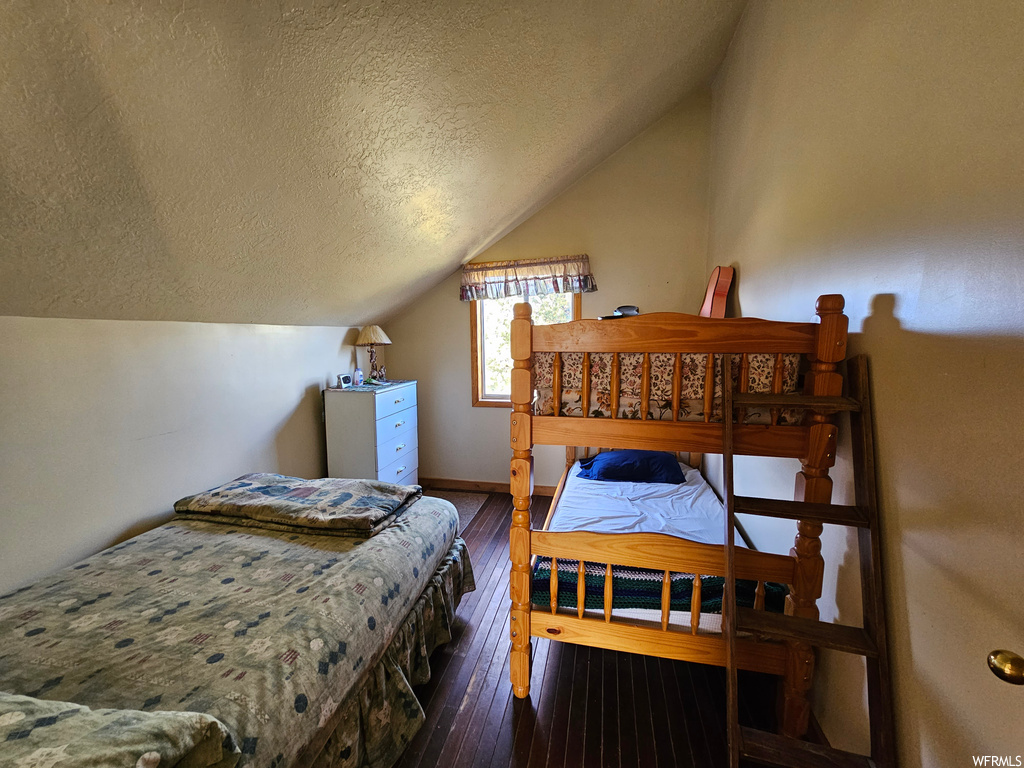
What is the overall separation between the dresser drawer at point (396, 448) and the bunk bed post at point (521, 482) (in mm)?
1686

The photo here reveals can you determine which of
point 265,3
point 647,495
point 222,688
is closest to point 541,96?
point 265,3

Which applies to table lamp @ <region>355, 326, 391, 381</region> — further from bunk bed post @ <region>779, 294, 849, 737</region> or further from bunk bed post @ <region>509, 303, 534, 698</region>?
bunk bed post @ <region>779, 294, 849, 737</region>

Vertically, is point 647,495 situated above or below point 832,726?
above

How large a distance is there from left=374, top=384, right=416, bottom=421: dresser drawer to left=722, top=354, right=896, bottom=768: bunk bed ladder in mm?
2369

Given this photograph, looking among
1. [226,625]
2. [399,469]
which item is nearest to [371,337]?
[399,469]

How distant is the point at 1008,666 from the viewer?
586mm

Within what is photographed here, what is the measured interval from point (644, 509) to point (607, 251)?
2086 millimetres

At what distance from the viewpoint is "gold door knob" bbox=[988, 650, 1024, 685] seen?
1.88ft

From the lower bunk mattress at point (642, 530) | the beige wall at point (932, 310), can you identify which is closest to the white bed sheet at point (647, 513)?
the lower bunk mattress at point (642, 530)

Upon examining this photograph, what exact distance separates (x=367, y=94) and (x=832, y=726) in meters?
2.66

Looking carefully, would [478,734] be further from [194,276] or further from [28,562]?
[194,276]

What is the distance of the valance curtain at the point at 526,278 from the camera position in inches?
127

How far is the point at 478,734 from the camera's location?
1.45m

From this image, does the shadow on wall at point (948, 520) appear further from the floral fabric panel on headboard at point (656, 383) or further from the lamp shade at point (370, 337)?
the lamp shade at point (370, 337)
